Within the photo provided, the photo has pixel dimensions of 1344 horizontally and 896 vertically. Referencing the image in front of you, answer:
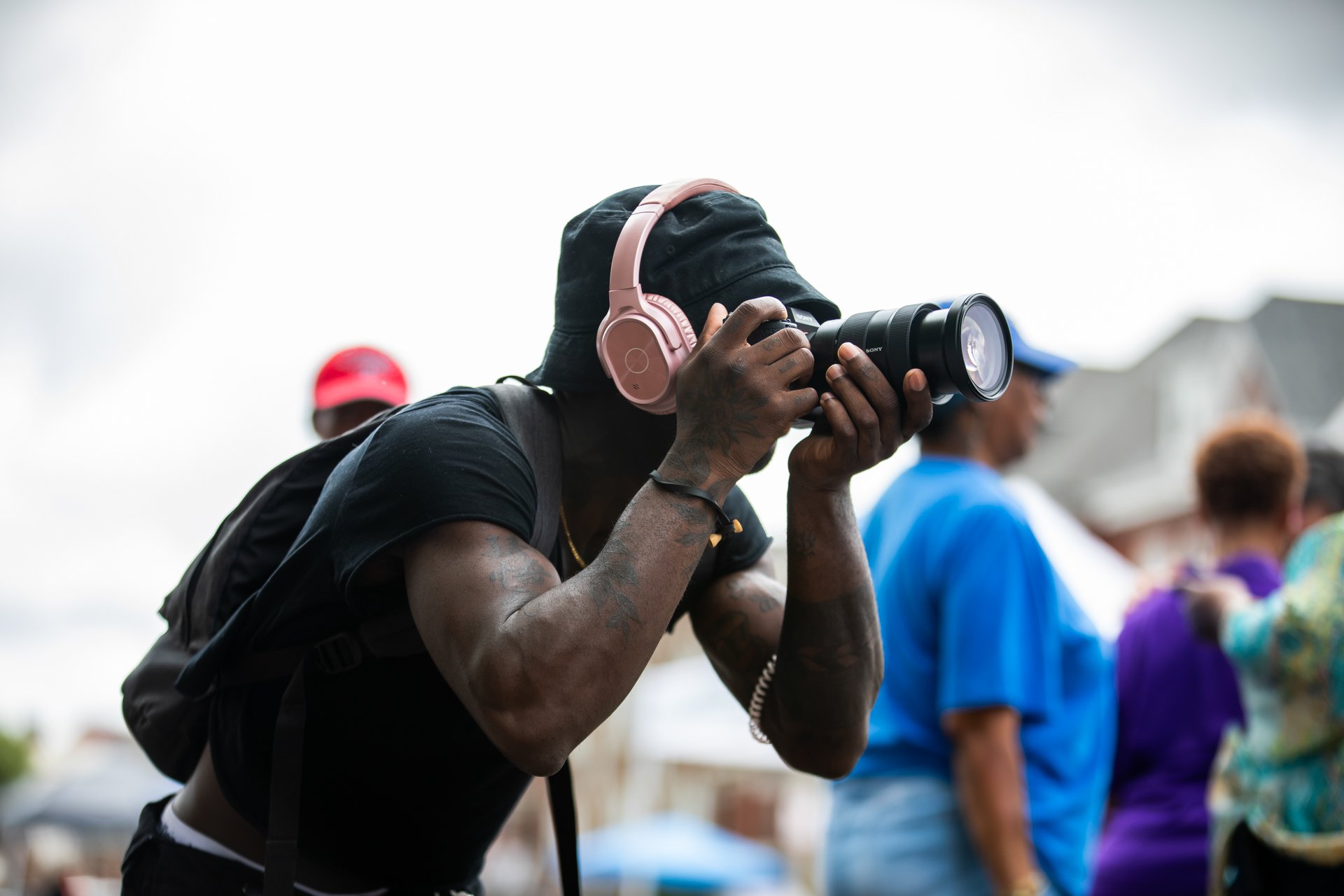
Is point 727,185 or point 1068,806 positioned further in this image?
point 1068,806

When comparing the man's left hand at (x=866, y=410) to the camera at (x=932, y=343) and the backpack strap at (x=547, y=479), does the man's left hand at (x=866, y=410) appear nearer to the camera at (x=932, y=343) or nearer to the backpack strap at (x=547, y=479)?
the camera at (x=932, y=343)

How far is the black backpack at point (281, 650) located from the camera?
1.75 meters

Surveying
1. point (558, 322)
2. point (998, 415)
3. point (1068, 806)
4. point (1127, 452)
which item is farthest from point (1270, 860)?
point (1127, 452)

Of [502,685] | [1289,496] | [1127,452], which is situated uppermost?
[502,685]

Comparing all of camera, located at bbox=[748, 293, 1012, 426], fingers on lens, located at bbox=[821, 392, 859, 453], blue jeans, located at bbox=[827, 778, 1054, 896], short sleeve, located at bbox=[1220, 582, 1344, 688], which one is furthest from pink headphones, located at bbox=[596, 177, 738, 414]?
short sleeve, located at bbox=[1220, 582, 1344, 688]

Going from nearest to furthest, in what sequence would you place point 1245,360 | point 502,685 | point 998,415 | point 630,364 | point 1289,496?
point 502,685 < point 630,364 < point 998,415 < point 1289,496 < point 1245,360

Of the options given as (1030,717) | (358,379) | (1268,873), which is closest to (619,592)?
(1030,717)

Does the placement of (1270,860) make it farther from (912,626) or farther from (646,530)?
(646,530)

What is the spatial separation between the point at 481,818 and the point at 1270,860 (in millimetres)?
2352

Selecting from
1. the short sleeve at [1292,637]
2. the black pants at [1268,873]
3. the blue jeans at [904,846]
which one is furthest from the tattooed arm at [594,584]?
the black pants at [1268,873]

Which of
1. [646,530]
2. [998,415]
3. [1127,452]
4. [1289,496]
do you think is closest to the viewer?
[646,530]

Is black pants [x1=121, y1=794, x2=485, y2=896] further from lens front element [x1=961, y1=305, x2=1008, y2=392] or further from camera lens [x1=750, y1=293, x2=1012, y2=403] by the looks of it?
lens front element [x1=961, y1=305, x2=1008, y2=392]

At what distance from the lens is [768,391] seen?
166cm

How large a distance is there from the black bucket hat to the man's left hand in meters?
0.28
